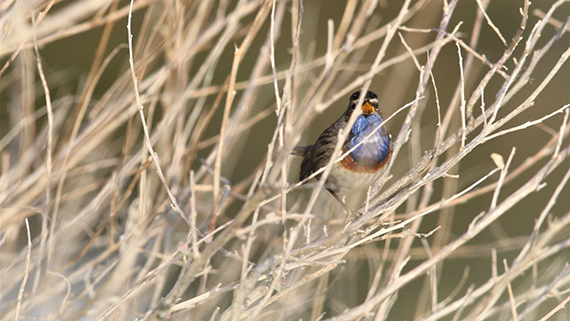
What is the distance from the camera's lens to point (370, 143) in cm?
292

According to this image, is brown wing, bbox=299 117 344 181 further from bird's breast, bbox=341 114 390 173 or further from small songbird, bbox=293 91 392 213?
bird's breast, bbox=341 114 390 173

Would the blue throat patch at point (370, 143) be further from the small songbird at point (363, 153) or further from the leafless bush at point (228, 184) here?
the leafless bush at point (228, 184)

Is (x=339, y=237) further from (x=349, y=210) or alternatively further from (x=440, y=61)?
(x=440, y=61)

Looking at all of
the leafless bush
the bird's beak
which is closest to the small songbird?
the bird's beak

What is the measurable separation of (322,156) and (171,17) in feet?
3.33

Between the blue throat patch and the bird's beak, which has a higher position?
the bird's beak

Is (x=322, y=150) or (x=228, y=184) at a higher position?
(x=228, y=184)

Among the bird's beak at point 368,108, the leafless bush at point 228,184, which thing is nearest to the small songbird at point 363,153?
the bird's beak at point 368,108

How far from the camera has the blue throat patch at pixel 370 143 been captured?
291 cm

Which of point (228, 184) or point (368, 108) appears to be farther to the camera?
point (368, 108)

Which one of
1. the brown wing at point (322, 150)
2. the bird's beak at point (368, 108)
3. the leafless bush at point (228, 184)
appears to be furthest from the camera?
the brown wing at point (322, 150)

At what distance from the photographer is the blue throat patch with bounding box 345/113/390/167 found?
9.54 ft

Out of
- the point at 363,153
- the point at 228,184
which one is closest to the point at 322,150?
the point at 363,153

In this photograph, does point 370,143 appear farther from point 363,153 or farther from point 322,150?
→ point 322,150
